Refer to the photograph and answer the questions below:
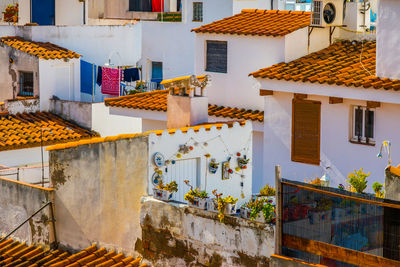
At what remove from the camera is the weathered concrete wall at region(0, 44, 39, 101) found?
35844mm

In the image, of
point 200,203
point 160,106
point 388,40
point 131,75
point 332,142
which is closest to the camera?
point 200,203

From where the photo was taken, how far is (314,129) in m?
24.9

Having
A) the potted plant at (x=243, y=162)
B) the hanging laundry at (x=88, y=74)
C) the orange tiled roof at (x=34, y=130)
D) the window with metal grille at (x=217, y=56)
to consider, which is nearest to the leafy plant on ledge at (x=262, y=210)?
the potted plant at (x=243, y=162)

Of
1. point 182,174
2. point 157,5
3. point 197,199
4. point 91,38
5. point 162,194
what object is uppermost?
point 157,5

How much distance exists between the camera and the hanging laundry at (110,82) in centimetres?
3659

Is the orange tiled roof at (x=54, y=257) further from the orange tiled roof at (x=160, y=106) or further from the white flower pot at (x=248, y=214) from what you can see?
the orange tiled roof at (x=160, y=106)

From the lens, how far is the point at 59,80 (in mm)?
36250

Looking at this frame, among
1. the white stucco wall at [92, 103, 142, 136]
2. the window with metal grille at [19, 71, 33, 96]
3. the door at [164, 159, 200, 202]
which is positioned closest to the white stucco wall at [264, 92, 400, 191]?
the door at [164, 159, 200, 202]

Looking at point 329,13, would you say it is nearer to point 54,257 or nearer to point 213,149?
point 213,149

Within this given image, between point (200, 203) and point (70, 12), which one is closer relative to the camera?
point (200, 203)

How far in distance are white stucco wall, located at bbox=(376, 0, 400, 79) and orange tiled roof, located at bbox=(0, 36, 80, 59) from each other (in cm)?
1501

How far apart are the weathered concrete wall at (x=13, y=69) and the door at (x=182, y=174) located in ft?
49.6

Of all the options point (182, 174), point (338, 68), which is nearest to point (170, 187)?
point (182, 174)

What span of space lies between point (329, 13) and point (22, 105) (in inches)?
489
